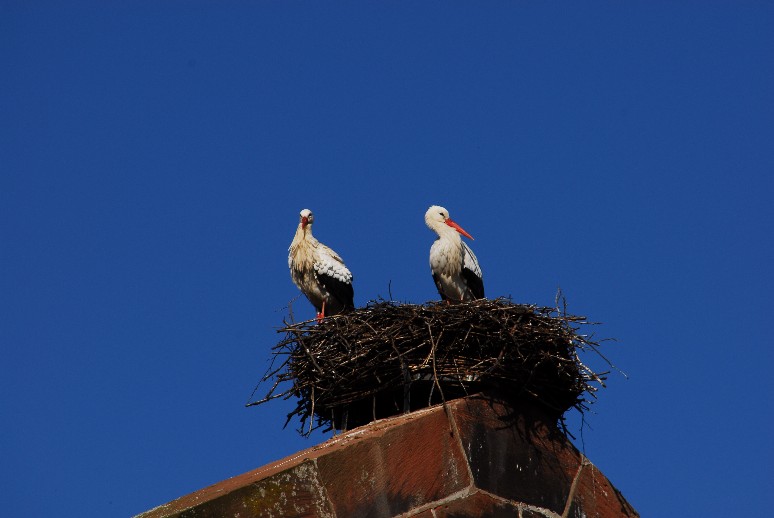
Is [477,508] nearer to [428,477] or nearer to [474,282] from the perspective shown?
[428,477]

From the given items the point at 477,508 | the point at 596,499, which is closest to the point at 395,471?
the point at 477,508

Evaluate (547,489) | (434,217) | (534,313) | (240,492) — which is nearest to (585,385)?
(534,313)

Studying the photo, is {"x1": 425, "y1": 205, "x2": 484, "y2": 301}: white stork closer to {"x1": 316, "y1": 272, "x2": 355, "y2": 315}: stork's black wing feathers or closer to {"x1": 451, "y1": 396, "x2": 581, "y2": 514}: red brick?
{"x1": 316, "y1": 272, "x2": 355, "y2": 315}: stork's black wing feathers

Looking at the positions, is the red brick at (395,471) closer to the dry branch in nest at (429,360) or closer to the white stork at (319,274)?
the dry branch in nest at (429,360)

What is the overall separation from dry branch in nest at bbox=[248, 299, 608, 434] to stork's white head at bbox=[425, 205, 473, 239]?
147 inches

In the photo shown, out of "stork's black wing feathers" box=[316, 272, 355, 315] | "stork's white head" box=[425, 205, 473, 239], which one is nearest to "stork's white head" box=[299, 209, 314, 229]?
"stork's black wing feathers" box=[316, 272, 355, 315]

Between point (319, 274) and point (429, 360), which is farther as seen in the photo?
point (319, 274)

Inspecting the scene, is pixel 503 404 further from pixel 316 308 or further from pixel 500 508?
pixel 316 308

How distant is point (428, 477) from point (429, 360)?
62.1 inches

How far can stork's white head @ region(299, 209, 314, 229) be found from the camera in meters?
13.7

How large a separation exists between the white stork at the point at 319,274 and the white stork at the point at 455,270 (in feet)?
3.21

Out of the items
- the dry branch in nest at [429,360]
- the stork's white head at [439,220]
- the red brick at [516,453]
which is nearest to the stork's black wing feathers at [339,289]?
the stork's white head at [439,220]

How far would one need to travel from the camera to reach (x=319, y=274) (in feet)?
43.3

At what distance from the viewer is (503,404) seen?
789 centimetres
